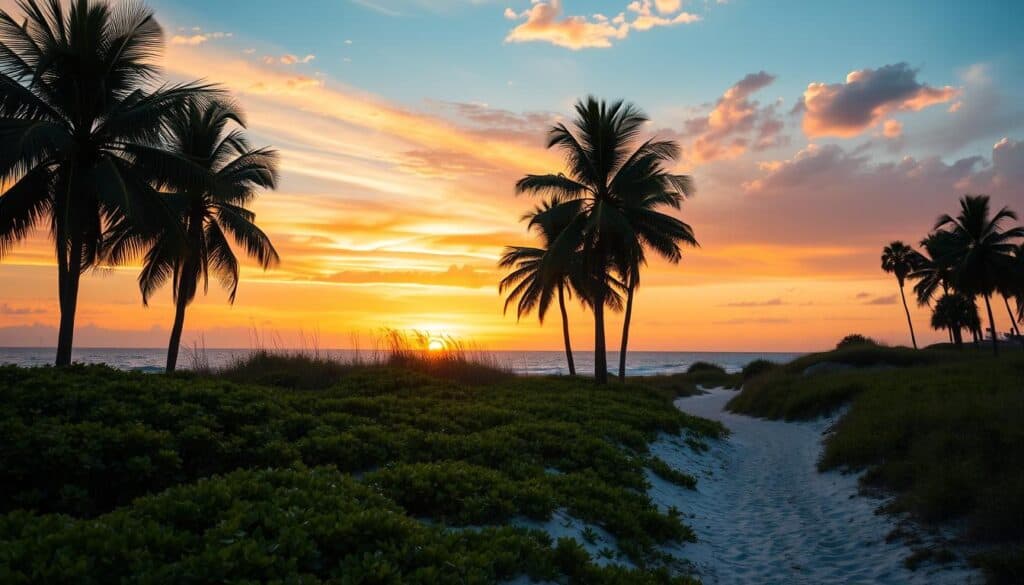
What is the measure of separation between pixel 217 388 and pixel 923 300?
2084 inches

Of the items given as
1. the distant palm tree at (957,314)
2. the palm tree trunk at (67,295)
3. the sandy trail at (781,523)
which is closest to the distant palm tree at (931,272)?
the distant palm tree at (957,314)

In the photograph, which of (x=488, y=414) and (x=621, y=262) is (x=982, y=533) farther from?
(x=621, y=262)

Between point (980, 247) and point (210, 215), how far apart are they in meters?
43.0

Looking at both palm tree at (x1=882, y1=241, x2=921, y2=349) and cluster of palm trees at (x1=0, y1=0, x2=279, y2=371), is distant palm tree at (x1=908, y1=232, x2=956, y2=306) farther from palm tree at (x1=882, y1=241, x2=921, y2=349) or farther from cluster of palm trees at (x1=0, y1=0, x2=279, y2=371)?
cluster of palm trees at (x1=0, y1=0, x2=279, y2=371)

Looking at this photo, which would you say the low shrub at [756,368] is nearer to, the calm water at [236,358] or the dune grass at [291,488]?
the calm water at [236,358]

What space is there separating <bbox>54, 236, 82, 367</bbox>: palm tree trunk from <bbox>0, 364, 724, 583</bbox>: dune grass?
5.42 metres

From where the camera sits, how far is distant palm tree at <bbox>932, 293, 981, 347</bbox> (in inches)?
2068

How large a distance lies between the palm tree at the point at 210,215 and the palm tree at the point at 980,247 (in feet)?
128

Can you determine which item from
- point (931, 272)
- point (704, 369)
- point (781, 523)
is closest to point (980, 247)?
point (931, 272)

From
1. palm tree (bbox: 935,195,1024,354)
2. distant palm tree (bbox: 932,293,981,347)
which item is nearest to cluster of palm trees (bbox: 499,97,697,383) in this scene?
palm tree (bbox: 935,195,1024,354)

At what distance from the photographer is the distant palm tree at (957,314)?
5253 cm

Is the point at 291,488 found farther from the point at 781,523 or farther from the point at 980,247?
the point at 980,247

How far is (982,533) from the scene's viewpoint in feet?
23.2

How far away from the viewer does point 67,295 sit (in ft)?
52.6
